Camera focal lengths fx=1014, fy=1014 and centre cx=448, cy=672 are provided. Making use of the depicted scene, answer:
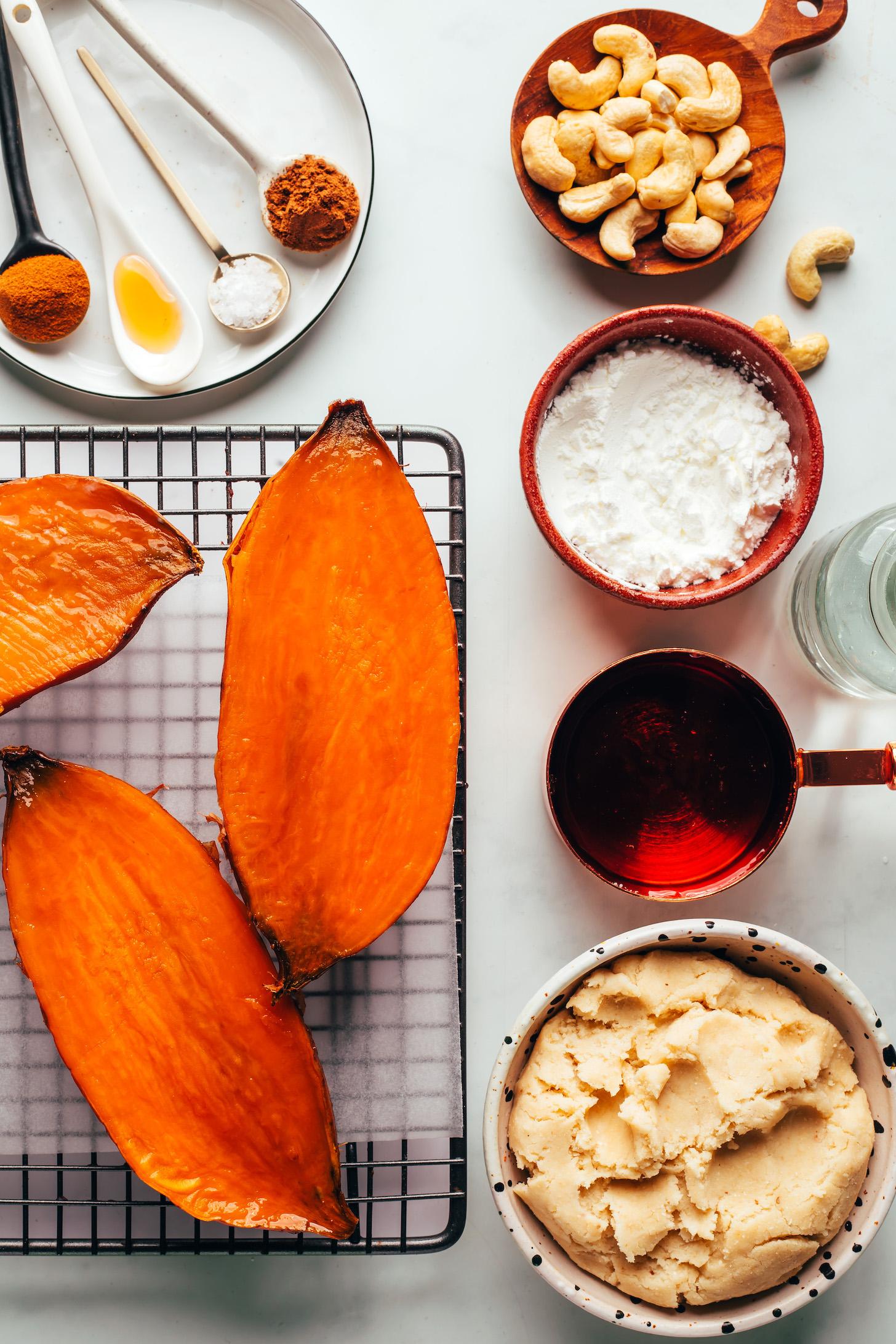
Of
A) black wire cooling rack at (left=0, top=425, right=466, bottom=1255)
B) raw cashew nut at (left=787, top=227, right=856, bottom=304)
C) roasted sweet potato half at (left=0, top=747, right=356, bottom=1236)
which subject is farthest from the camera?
raw cashew nut at (left=787, top=227, right=856, bottom=304)

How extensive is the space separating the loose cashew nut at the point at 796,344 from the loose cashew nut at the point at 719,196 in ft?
0.31

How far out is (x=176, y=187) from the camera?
897mm

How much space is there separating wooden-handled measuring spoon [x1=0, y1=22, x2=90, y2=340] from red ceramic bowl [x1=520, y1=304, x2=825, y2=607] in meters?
0.42

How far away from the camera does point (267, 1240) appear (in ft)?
2.63

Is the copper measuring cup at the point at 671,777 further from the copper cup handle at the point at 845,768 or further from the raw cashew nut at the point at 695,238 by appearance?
the raw cashew nut at the point at 695,238

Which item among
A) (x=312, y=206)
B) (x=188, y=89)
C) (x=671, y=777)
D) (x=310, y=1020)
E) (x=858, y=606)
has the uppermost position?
(x=188, y=89)

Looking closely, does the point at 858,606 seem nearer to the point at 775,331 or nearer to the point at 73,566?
the point at 775,331

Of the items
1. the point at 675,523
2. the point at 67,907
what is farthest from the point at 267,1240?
the point at 675,523

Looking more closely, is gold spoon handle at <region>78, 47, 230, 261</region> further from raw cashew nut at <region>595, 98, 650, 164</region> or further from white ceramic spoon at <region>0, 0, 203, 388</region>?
raw cashew nut at <region>595, 98, 650, 164</region>

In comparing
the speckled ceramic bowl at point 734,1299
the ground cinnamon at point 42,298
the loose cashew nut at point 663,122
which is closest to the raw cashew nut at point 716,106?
the loose cashew nut at point 663,122

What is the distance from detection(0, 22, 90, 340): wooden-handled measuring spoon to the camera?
0.87m

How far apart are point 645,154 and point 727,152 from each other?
7cm

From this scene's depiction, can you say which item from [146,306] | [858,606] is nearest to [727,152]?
[858,606]

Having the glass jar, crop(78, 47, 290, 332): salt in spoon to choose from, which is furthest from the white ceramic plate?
the glass jar
